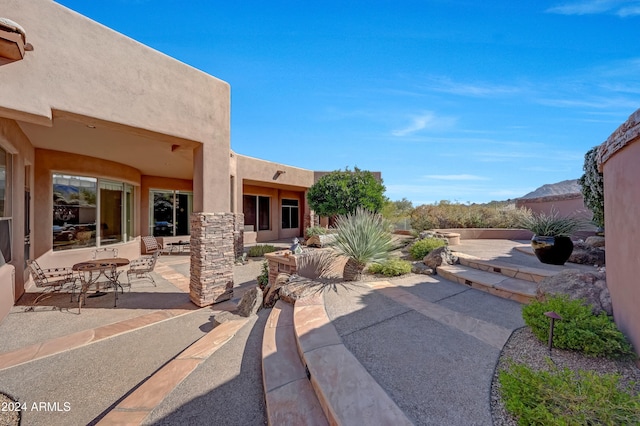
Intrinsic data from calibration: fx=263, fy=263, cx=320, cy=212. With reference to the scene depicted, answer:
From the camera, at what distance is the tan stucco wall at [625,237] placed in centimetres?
244

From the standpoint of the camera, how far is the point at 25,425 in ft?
8.70

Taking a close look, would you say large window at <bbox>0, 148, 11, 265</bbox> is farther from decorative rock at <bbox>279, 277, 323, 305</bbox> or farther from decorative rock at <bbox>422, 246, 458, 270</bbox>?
decorative rock at <bbox>422, 246, 458, 270</bbox>

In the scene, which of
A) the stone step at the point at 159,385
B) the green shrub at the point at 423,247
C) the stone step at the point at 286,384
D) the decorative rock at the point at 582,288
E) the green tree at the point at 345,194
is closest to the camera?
the stone step at the point at 286,384

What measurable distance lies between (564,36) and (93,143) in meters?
12.1

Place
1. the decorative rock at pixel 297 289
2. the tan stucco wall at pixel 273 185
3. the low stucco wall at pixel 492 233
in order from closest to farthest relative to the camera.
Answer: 1. the decorative rock at pixel 297 289
2. the low stucco wall at pixel 492 233
3. the tan stucco wall at pixel 273 185

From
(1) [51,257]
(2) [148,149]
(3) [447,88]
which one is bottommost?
(1) [51,257]

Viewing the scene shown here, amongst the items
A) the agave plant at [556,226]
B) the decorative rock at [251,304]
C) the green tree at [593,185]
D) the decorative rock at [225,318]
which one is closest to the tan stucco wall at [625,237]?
the green tree at [593,185]

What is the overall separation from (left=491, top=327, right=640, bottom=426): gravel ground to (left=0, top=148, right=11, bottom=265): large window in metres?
8.30

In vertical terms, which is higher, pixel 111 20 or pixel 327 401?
pixel 111 20

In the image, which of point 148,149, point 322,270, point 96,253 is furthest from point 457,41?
point 96,253

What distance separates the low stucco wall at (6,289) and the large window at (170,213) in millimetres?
7232

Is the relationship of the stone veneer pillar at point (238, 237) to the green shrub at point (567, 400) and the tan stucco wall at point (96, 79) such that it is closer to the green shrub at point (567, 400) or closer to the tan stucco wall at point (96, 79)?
the tan stucco wall at point (96, 79)

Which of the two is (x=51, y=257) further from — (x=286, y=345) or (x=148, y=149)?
(x=286, y=345)

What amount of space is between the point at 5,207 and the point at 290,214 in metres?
13.6
